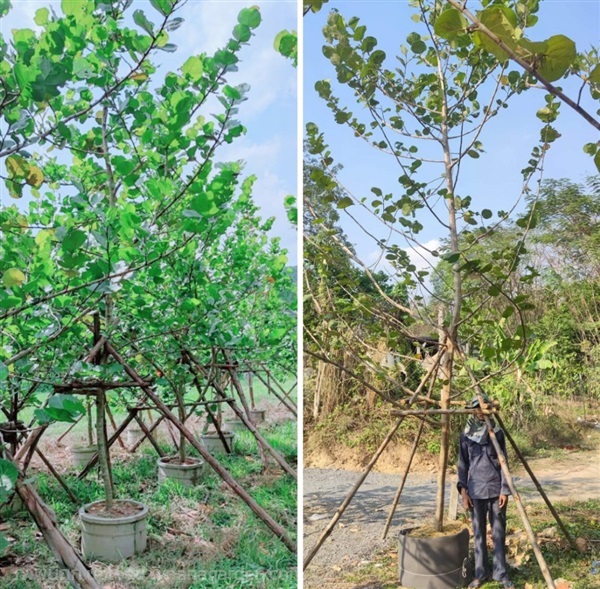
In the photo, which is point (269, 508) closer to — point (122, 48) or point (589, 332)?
point (589, 332)

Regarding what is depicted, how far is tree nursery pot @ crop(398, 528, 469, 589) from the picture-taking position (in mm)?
1396

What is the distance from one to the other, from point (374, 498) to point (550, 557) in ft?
2.07

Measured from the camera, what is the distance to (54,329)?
3.28 feet

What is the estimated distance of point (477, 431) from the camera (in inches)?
59.1

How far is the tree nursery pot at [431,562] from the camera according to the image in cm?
140

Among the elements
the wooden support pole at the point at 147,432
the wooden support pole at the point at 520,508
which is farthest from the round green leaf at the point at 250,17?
the wooden support pole at the point at 147,432

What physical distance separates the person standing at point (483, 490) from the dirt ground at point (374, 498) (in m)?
0.26

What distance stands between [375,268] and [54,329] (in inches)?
31.0

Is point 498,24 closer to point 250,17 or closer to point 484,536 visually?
point 250,17

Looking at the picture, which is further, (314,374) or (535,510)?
(314,374)

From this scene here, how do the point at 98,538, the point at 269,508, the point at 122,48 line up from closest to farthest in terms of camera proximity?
the point at 122,48
the point at 98,538
the point at 269,508

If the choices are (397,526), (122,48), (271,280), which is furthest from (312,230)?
(397,526)

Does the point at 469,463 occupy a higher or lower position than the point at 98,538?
higher

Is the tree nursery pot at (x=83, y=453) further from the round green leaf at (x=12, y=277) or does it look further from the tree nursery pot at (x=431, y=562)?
the round green leaf at (x=12, y=277)
